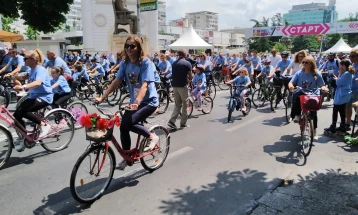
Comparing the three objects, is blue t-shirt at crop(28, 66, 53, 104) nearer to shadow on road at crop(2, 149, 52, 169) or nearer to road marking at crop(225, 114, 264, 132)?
shadow on road at crop(2, 149, 52, 169)

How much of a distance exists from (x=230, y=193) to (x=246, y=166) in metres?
1.13

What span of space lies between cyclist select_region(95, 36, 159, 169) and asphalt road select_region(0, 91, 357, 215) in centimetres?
63

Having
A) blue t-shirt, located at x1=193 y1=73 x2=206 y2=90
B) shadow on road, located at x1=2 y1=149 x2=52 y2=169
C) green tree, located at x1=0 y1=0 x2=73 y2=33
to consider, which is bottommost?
shadow on road, located at x1=2 y1=149 x2=52 y2=169

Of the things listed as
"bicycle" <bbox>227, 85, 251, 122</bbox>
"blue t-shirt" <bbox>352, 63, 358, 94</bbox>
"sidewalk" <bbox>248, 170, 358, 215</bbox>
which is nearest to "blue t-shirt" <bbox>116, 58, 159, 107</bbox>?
"sidewalk" <bbox>248, 170, 358, 215</bbox>

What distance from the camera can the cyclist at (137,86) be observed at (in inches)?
168

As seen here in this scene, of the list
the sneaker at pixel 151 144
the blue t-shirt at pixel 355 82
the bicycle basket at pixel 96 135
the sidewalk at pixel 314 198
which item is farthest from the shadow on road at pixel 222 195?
the blue t-shirt at pixel 355 82

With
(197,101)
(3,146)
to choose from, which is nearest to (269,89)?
(197,101)

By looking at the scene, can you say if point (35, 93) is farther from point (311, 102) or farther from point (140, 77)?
point (311, 102)

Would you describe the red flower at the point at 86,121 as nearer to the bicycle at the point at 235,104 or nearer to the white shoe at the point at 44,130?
the white shoe at the point at 44,130

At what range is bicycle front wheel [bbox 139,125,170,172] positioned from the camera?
484 cm

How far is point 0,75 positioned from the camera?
11914 mm

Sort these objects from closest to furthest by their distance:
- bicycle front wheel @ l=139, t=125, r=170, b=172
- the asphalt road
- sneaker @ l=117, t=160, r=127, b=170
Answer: the asphalt road, sneaker @ l=117, t=160, r=127, b=170, bicycle front wheel @ l=139, t=125, r=170, b=172

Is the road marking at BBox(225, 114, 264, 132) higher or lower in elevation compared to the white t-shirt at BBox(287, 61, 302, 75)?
lower

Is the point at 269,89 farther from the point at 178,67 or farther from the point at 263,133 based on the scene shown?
the point at 178,67
